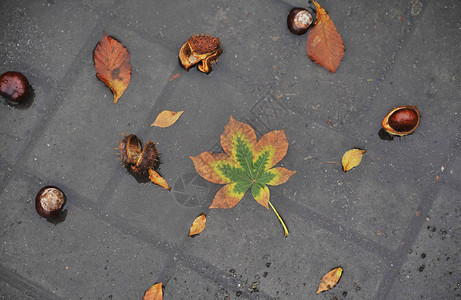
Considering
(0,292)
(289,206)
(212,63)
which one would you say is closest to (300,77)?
(212,63)

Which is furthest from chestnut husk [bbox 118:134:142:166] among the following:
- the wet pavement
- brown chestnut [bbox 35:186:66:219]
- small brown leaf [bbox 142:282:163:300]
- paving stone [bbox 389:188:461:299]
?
paving stone [bbox 389:188:461:299]

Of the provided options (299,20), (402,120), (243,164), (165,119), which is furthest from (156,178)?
(402,120)

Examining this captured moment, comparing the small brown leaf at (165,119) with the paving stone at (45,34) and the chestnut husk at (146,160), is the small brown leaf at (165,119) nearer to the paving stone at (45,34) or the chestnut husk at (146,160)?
the chestnut husk at (146,160)

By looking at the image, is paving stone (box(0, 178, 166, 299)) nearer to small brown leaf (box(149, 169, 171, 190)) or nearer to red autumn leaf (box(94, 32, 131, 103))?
small brown leaf (box(149, 169, 171, 190))

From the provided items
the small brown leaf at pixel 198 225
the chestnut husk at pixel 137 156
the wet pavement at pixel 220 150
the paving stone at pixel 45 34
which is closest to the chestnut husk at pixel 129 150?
the chestnut husk at pixel 137 156

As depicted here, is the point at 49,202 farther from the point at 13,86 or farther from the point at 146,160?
the point at 13,86

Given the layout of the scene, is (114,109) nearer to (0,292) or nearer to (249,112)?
(249,112)
